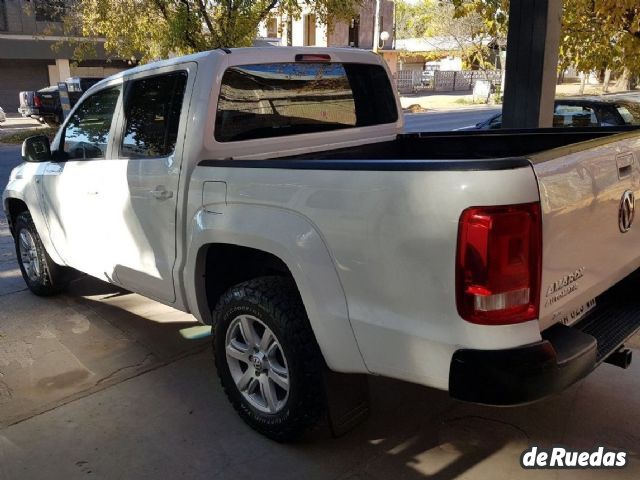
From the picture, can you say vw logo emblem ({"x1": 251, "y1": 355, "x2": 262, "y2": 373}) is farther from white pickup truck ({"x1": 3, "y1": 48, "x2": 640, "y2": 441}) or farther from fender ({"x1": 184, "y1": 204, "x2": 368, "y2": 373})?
fender ({"x1": 184, "y1": 204, "x2": 368, "y2": 373})

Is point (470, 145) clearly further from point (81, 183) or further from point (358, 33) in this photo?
Result: point (358, 33)

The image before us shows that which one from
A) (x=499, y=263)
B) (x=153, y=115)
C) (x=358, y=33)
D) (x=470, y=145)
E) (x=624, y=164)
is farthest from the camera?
(x=358, y=33)

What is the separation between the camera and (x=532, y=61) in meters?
5.49

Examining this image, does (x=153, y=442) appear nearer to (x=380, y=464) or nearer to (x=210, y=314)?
(x=210, y=314)

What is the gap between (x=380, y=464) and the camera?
2.98m

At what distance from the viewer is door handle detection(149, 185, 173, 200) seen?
3.48 m

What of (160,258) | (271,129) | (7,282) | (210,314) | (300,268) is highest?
(271,129)

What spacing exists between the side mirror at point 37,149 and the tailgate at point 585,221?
376 centimetres

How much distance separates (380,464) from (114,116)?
9.16 feet

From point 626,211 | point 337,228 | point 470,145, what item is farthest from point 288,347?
point 470,145

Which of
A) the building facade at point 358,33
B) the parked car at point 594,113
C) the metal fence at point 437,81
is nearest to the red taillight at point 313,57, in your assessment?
the parked car at point 594,113

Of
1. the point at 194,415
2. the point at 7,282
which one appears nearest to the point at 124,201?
the point at 194,415

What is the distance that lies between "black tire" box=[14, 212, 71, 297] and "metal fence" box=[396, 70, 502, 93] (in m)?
37.6

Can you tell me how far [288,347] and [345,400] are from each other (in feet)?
1.27
